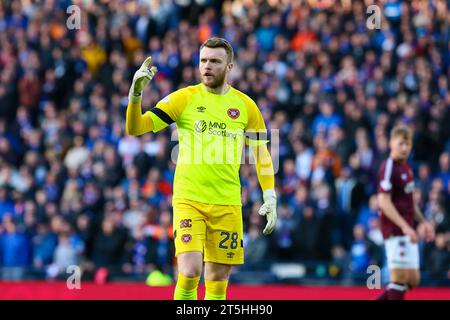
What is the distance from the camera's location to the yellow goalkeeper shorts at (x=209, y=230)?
976 cm

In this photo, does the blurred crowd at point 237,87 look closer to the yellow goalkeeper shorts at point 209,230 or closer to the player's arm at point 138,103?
the yellow goalkeeper shorts at point 209,230

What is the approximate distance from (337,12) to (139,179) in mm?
5421

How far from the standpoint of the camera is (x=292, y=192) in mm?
18547

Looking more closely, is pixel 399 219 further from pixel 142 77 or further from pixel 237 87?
pixel 237 87

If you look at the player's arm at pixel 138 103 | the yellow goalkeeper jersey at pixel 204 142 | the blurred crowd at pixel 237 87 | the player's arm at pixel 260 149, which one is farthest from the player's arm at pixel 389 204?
the blurred crowd at pixel 237 87

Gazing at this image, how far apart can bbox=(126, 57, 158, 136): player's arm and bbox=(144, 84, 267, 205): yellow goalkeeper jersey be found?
150 millimetres

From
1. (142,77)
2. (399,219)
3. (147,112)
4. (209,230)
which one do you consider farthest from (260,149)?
(399,219)

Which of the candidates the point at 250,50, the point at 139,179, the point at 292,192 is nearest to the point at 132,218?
the point at 139,179

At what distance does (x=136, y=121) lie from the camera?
379 inches

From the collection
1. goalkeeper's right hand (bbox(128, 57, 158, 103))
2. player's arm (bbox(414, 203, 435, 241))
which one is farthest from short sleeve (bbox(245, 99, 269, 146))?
player's arm (bbox(414, 203, 435, 241))

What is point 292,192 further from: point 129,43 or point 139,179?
point 129,43

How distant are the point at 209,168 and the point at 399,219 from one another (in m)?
3.22

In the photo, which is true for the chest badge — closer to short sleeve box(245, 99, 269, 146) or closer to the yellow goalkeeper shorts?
short sleeve box(245, 99, 269, 146)

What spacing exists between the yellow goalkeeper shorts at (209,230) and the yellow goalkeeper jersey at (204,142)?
0.08 meters
